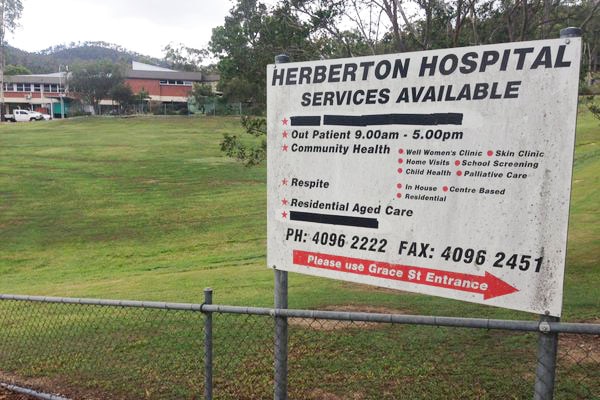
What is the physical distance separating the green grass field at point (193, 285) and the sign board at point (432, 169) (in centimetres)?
195

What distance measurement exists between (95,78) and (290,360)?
246ft

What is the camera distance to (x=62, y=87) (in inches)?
3777

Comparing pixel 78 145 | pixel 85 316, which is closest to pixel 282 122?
pixel 85 316

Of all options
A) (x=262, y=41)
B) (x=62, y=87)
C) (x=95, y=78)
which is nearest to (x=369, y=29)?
(x=262, y=41)

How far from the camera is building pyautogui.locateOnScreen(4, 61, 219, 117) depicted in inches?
3688

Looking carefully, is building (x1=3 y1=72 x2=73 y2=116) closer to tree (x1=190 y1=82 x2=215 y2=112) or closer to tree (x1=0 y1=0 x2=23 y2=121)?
tree (x1=0 y1=0 x2=23 y2=121)

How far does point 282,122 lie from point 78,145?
142ft

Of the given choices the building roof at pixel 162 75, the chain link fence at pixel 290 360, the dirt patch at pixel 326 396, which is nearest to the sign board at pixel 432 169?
the chain link fence at pixel 290 360

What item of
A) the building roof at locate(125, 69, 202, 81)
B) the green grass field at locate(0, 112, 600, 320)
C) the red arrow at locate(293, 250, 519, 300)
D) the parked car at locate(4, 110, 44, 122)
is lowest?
the green grass field at locate(0, 112, 600, 320)

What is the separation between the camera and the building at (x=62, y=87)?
93688 mm

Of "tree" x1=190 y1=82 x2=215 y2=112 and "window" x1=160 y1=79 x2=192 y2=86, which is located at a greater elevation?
"window" x1=160 y1=79 x2=192 y2=86

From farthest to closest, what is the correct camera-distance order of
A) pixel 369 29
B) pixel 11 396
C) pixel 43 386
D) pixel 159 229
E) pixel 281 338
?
pixel 159 229, pixel 369 29, pixel 43 386, pixel 11 396, pixel 281 338

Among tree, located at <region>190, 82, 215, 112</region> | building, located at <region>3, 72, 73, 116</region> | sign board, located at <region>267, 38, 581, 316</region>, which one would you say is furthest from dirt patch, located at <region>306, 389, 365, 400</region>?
building, located at <region>3, 72, 73, 116</region>

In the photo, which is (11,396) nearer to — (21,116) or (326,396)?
(326,396)
